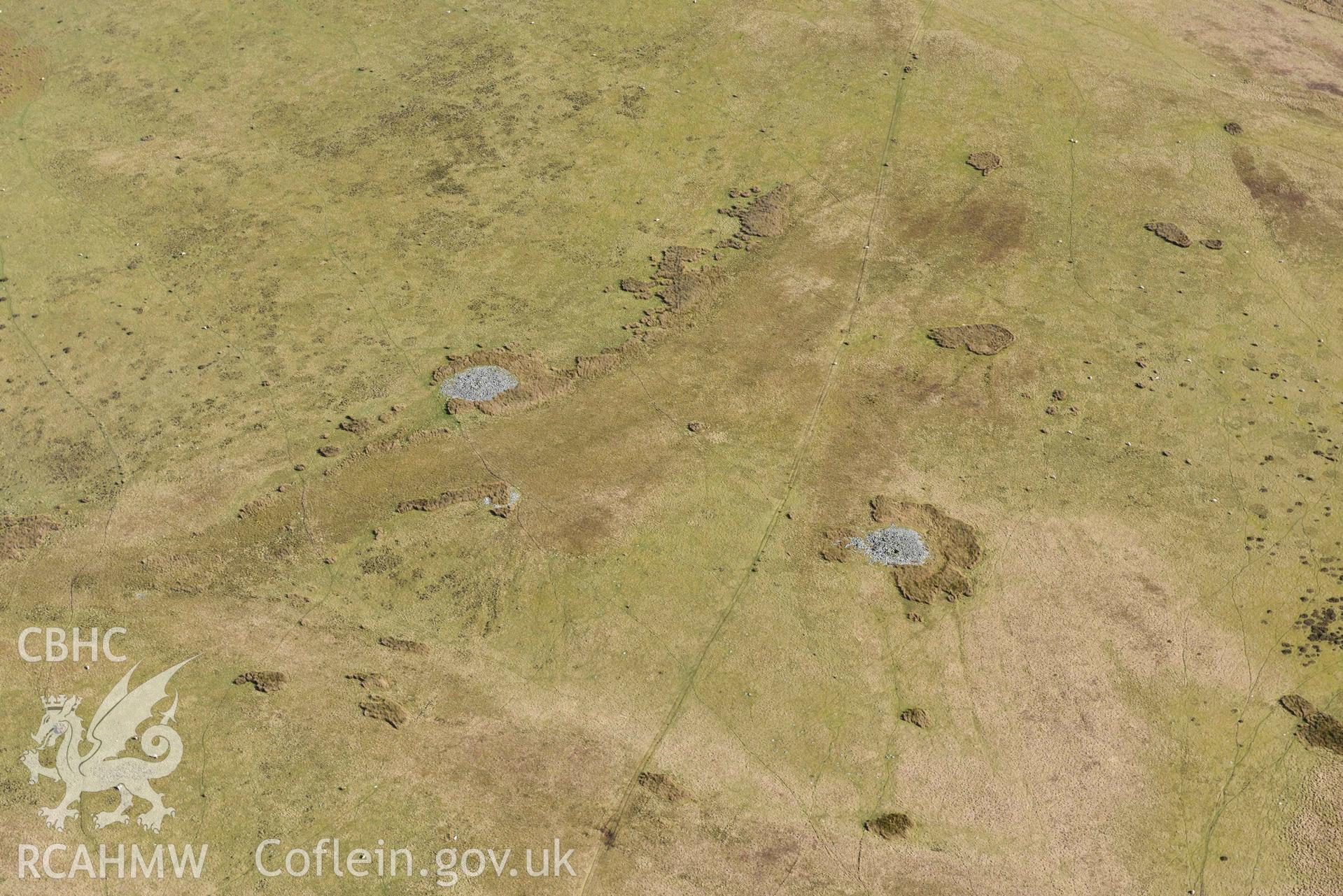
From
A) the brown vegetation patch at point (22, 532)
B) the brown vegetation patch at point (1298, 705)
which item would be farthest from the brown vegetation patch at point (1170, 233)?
the brown vegetation patch at point (22, 532)

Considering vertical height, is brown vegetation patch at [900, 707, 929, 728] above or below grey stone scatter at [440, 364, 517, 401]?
below

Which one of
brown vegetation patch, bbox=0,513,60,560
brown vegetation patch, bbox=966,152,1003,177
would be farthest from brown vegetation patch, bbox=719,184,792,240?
brown vegetation patch, bbox=0,513,60,560

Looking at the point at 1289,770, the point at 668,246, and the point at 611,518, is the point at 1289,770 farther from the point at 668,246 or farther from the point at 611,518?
the point at 668,246

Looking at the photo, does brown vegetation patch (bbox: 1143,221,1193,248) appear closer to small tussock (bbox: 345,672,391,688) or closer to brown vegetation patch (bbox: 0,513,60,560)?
small tussock (bbox: 345,672,391,688)

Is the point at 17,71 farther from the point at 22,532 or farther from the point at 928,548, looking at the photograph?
the point at 928,548

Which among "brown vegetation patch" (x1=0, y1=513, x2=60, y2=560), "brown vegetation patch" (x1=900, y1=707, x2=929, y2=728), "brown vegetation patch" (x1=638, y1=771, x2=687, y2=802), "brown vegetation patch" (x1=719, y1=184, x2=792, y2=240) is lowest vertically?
"brown vegetation patch" (x1=0, y1=513, x2=60, y2=560)

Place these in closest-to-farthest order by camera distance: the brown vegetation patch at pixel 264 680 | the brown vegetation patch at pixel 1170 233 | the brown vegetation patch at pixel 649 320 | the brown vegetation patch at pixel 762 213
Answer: the brown vegetation patch at pixel 264 680
the brown vegetation patch at pixel 649 320
the brown vegetation patch at pixel 1170 233
the brown vegetation patch at pixel 762 213

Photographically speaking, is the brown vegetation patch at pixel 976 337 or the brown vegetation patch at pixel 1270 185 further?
the brown vegetation patch at pixel 1270 185

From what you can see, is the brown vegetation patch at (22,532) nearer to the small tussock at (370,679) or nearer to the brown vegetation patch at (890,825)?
the small tussock at (370,679)
